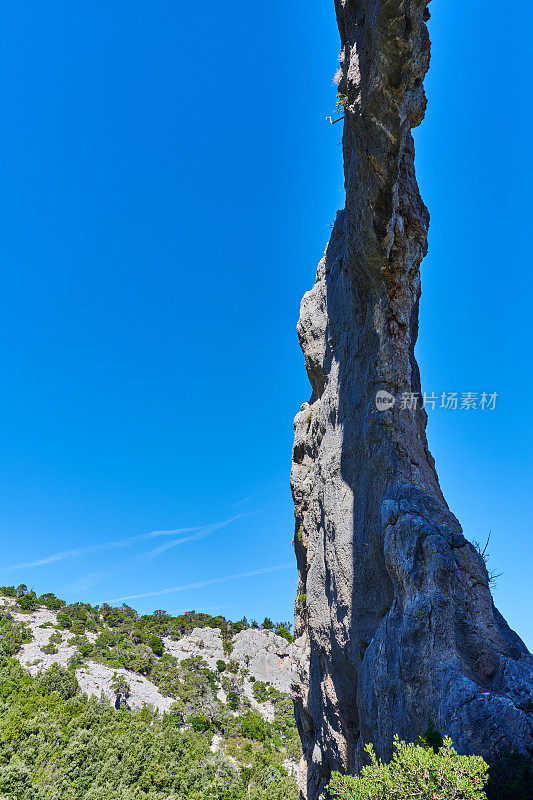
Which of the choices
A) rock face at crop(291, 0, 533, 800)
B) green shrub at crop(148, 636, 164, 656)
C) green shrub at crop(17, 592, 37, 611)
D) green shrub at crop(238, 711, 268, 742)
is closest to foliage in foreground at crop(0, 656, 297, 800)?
green shrub at crop(238, 711, 268, 742)

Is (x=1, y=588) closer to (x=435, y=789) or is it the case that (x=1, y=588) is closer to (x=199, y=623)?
(x=199, y=623)

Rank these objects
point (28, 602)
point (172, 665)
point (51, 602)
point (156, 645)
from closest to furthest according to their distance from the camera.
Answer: point (172, 665), point (156, 645), point (28, 602), point (51, 602)

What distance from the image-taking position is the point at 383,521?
509 inches

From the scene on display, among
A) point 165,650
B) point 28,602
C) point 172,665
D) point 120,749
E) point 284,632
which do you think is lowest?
point 120,749

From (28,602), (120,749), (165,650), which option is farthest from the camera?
(28,602)

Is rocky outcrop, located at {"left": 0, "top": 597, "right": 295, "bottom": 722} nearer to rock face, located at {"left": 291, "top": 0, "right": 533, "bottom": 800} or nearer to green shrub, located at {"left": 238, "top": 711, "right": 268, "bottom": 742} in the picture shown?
green shrub, located at {"left": 238, "top": 711, "right": 268, "bottom": 742}

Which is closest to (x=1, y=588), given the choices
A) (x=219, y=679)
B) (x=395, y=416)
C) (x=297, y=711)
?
(x=219, y=679)

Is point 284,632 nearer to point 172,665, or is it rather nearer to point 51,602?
point 172,665

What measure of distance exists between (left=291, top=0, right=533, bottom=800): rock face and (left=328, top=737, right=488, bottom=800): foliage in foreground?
4.92ft

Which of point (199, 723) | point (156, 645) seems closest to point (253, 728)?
point (199, 723)

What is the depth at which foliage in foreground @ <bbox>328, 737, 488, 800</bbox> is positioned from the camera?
6336 millimetres

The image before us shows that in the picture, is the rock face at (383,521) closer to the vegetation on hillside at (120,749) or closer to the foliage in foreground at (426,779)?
the foliage in foreground at (426,779)

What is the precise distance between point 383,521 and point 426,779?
6.75m

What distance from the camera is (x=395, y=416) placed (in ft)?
49.1
